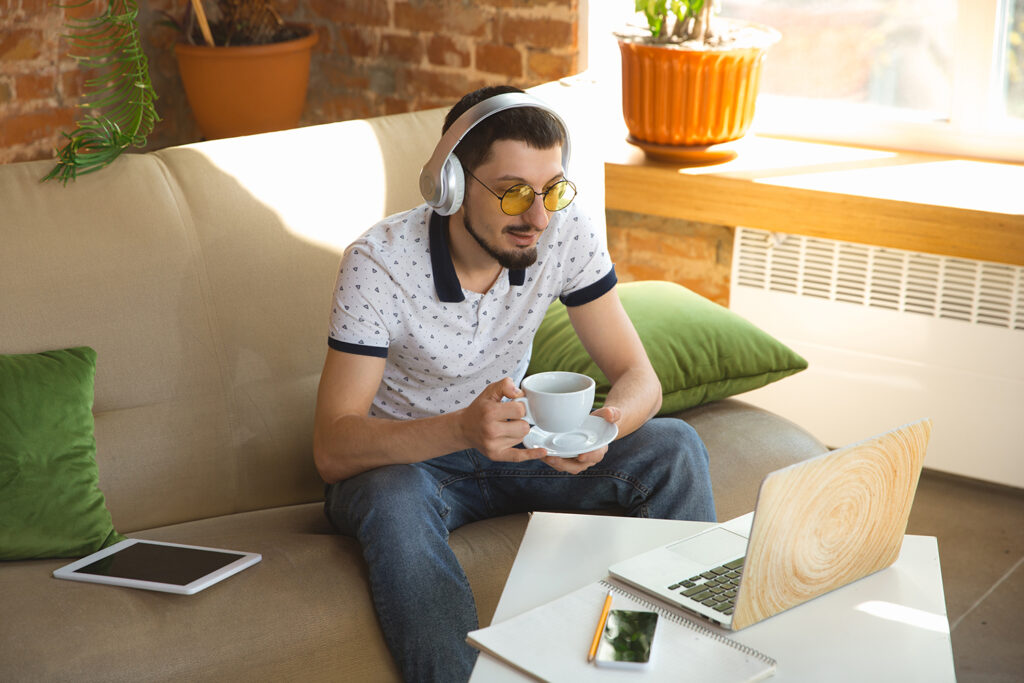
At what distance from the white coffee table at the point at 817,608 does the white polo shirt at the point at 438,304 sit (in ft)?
1.28

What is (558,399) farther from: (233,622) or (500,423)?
(233,622)

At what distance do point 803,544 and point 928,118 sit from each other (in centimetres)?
216

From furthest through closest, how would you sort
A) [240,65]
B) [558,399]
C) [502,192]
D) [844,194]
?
[240,65], [844,194], [502,192], [558,399]

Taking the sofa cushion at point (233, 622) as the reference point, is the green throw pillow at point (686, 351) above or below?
above

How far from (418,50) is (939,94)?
5.10ft

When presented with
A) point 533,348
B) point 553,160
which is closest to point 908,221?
point 533,348

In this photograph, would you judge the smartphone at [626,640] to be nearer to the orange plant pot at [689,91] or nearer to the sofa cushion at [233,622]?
the sofa cushion at [233,622]

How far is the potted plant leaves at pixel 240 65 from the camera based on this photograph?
318 centimetres

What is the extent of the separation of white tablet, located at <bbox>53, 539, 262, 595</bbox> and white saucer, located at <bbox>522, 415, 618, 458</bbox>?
0.50 metres

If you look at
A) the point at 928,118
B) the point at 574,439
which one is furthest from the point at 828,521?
the point at 928,118

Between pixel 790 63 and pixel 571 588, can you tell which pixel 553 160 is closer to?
pixel 571 588

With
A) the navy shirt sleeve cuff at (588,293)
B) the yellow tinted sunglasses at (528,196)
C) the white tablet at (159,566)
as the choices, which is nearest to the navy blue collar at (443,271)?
the yellow tinted sunglasses at (528,196)

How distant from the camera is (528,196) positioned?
5.24ft

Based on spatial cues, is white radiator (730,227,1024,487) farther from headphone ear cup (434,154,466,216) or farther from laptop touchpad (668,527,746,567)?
laptop touchpad (668,527,746,567)
